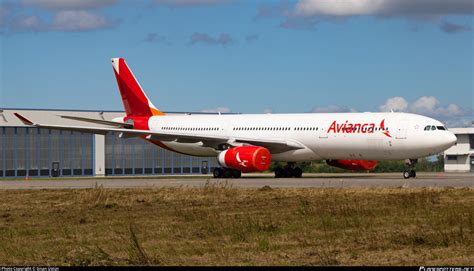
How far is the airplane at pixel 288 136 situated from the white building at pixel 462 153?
34799 mm

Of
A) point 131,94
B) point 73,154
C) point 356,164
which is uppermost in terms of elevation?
point 131,94

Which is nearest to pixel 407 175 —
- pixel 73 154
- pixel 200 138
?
pixel 200 138

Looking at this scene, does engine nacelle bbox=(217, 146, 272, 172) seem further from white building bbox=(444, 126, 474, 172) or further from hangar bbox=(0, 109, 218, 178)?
white building bbox=(444, 126, 474, 172)

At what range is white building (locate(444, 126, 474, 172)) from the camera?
78.9 m

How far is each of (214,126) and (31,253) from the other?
34889mm

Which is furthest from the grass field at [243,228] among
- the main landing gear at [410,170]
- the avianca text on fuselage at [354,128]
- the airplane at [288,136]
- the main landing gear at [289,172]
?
the main landing gear at [289,172]

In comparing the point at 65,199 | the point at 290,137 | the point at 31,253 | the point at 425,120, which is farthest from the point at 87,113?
the point at 31,253

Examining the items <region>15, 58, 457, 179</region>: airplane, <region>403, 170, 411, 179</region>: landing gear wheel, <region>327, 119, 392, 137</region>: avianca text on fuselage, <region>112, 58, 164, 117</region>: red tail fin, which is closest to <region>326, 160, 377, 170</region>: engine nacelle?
<region>15, 58, 457, 179</region>: airplane

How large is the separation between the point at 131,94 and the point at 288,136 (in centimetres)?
1321

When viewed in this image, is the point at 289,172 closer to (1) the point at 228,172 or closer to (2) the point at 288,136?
(2) the point at 288,136

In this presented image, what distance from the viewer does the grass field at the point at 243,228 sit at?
12953 millimetres

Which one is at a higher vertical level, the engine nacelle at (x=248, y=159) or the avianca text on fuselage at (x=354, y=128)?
the avianca text on fuselage at (x=354, y=128)

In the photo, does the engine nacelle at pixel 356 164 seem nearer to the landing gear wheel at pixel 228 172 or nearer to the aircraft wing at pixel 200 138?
the aircraft wing at pixel 200 138

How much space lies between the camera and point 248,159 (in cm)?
4169
